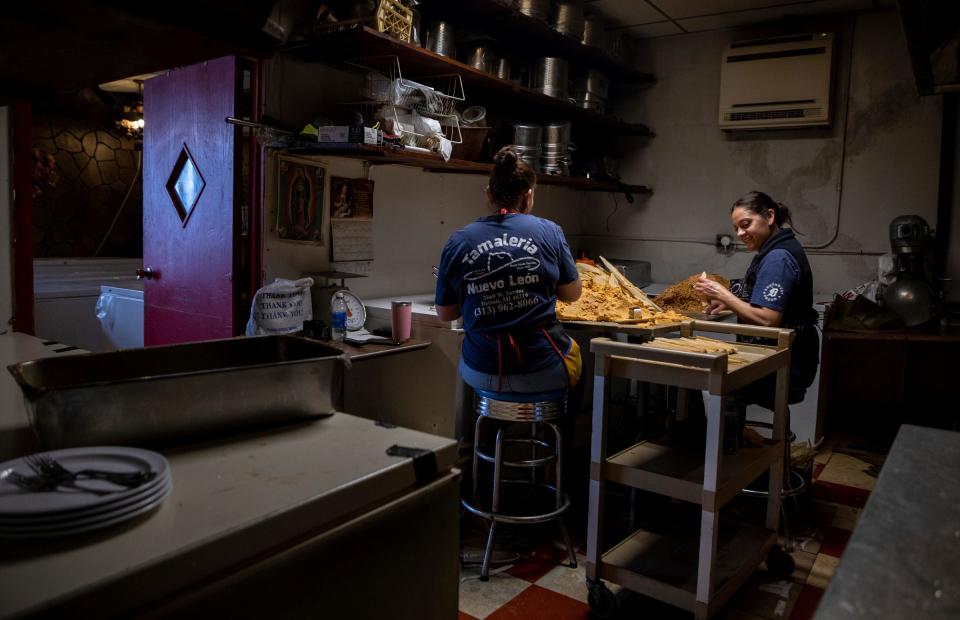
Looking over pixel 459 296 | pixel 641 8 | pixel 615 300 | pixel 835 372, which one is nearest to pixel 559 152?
pixel 641 8

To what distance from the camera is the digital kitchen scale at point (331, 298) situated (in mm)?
3264

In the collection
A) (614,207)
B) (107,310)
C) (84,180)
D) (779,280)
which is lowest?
(107,310)

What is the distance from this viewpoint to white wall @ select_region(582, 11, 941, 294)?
476 centimetres

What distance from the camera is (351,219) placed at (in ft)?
12.3

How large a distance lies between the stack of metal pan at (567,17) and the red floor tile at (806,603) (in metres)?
3.51

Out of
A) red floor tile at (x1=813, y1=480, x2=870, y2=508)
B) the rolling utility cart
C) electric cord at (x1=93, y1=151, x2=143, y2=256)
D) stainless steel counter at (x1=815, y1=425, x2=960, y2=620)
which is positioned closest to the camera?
stainless steel counter at (x1=815, y1=425, x2=960, y2=620)

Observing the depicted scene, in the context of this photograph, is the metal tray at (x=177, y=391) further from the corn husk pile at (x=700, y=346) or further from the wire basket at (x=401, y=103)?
the wire basket at (x=401, y=103)

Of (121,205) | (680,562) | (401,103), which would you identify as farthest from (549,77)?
(121,205)

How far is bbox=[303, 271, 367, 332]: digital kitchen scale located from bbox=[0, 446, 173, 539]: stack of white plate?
84.8 inches

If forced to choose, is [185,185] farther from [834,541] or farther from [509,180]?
[834,541]

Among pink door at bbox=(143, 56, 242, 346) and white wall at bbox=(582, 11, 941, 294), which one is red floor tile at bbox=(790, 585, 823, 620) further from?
white wall at bbox=(582, 11, 941, 294)

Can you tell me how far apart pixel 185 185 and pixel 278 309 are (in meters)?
1.09

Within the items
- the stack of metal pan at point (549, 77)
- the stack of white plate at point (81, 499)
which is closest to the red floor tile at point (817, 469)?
the stack of metal pan at point (549, 77)

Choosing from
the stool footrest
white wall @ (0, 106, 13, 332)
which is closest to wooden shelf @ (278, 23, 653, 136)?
white wall @ (0, 106, 13, 332)
